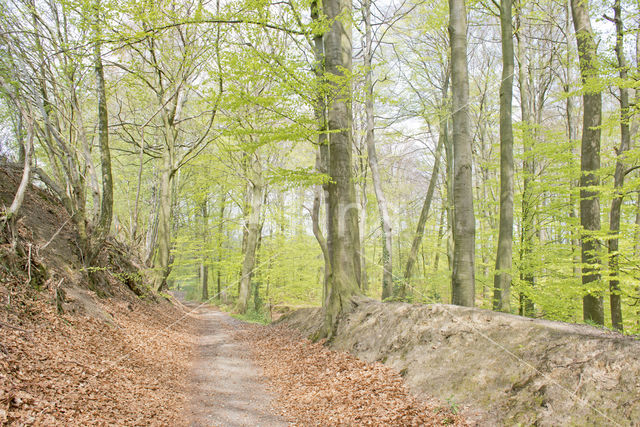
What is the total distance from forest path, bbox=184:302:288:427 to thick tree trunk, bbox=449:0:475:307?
3.87m

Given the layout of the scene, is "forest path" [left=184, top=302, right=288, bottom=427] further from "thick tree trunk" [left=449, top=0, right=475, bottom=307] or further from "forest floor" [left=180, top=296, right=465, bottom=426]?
"thick tree trunk" [left=449, top=0, right=475, bottom=307]

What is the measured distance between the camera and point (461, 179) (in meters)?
6.57

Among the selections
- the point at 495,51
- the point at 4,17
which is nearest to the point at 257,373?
the point at 4,17

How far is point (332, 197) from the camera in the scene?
7625mm

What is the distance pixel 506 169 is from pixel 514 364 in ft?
18.0

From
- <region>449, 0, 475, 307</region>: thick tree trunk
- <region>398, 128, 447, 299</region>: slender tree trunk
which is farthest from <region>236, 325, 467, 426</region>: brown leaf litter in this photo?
<region>398, 128, 447, 299</region>: slender tree trunk

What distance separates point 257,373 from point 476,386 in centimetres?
439

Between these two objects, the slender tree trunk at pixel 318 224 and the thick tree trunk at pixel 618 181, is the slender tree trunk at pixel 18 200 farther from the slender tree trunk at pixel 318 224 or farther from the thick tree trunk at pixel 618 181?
the thick tree trunk at pixel 618 181

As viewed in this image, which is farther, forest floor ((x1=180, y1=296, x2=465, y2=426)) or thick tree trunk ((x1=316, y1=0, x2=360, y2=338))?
thick tree trunk ((x1=316, y1=0, x2=360, y2=338))

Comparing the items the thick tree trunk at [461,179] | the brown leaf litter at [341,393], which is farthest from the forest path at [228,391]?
the thick tree trunk at [461,179]

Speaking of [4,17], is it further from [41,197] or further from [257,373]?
[257,373]

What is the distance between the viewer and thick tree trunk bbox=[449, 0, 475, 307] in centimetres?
630

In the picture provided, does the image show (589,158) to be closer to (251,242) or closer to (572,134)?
(572,134)

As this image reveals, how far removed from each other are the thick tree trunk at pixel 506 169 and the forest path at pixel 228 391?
578 cm
